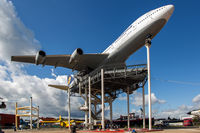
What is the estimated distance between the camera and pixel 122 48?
36812 mm

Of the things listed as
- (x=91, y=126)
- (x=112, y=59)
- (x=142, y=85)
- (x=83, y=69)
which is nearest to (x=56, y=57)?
(x=83, y=69)

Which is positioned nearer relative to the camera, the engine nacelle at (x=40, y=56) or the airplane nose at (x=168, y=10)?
the airplane nose at (x=168, y=10)

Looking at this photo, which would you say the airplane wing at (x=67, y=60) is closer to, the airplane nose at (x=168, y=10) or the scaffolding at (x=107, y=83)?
the scaffolding at (x=107, y=83)

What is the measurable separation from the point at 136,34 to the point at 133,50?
430cm

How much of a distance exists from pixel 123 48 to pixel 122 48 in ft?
0.78

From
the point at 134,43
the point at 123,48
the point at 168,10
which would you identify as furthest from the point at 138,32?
the point at 168,10

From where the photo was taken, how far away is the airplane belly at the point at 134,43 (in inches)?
1243

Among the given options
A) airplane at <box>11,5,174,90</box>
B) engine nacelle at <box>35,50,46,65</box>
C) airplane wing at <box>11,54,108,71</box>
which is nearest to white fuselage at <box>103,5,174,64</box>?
airplane at <box>11,5,174,90</box>

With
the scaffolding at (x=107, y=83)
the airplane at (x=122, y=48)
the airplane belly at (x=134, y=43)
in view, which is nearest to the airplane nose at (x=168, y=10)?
the airplane at (x=122, y=48)

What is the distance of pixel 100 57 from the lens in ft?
135

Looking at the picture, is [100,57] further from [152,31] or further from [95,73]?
[152,31]

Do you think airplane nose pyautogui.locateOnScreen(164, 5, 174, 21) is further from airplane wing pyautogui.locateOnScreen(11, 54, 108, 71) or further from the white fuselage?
airplane wing pyautogui.locateOnScreen(11, 54, 108, 71)

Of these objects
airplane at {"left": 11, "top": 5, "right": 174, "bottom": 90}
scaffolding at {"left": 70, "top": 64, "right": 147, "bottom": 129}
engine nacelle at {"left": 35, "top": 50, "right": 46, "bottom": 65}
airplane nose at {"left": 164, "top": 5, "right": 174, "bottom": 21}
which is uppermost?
airplane nose at {"left": 164, "top": 5, "right": 174, "bottom": 21}

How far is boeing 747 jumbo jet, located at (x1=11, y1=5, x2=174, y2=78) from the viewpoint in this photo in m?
31.1
